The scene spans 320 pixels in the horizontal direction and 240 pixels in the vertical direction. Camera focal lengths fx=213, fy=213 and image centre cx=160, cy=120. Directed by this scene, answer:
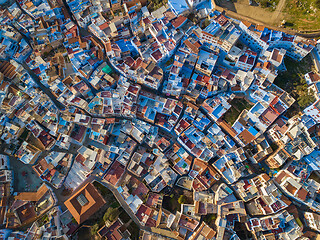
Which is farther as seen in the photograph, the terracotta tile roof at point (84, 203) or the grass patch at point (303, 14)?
the grass patch at point (303, 14)

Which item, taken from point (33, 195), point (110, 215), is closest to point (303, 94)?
point (110, 215)

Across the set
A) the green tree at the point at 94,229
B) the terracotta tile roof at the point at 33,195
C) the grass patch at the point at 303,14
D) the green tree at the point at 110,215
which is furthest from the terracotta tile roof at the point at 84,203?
the grass patch at the point at 303,14

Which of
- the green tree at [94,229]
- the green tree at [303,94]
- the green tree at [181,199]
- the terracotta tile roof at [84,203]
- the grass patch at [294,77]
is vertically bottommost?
the green tree at [94,229]

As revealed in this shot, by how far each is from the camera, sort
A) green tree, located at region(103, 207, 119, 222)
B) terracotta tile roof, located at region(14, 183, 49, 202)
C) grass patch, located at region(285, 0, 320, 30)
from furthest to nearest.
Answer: grass patch, located at region(285, 0, 320, 30)
terracotta tile roof, located at region(14, 183, 49, 202)
green tree, located at region(103, 207, 119, 222)

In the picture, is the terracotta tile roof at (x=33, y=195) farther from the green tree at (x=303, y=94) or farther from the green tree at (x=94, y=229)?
the green tree at (x=303, y=94)

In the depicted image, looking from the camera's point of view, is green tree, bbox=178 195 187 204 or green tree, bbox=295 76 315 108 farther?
green tree, bbox=295 76 315 108

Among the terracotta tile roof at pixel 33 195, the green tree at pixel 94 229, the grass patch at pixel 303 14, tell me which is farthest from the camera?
the grass patch at pixel 303 14

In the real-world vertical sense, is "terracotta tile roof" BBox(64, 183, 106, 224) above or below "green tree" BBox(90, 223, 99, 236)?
above

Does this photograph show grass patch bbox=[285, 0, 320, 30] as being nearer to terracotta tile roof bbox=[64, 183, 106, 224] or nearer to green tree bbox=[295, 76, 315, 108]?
green tree bbox=[295, 76, 315, 108]

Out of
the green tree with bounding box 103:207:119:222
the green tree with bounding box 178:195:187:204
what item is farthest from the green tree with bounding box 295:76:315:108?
the green tree with bounding box 103:207:119:222

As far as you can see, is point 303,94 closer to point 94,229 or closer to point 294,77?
point 294,77

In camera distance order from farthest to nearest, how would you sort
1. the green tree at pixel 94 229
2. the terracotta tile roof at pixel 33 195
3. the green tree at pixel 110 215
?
1. the terracotta tile roof at pixel 33 195
2. the green tree at pixel 110 215
3. the green tree at pixel 94 229

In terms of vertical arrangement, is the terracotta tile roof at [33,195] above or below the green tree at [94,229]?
above
